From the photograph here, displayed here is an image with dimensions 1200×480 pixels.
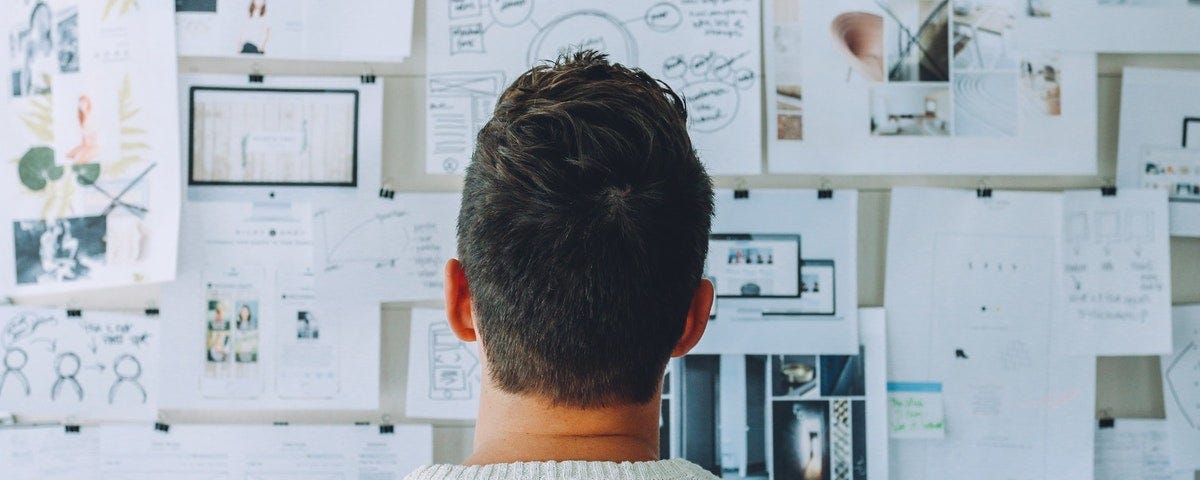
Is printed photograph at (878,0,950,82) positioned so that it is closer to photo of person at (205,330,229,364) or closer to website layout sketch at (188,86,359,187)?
website layout sketch at (188,86,359,187)

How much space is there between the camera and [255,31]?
1294 millimetres

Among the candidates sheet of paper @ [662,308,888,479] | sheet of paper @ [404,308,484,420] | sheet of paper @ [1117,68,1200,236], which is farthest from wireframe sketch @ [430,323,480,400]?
sheet of paper @ [1117,68,1200,236]

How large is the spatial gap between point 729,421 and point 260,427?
2.32 feet

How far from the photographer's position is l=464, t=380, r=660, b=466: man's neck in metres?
0.69

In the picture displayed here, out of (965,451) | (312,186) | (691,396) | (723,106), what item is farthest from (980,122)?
(312,186)

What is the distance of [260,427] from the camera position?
1.31 meters

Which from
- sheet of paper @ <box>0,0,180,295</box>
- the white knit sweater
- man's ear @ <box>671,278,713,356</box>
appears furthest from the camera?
sheet of paper @ <box>0,0,180,295</box>

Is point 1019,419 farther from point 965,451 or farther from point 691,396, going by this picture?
point 691,396

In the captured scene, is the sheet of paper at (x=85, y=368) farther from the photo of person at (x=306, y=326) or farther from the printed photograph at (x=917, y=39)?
the printed photograph at (x=917, y=39)

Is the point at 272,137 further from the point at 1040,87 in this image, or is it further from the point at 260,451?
the point at 1040,87

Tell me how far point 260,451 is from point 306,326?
0.20 m

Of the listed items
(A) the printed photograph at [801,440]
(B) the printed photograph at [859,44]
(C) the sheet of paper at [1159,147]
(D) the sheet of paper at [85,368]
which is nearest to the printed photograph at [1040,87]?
(C) the sheet of paper at [1159,147]

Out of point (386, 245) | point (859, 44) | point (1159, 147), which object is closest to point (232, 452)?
point (386, 245)

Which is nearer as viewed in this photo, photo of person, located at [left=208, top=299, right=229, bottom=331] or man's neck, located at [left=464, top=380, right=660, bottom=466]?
man's neck, located at [left=464, top=380, right=660, bottom=466]
